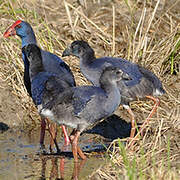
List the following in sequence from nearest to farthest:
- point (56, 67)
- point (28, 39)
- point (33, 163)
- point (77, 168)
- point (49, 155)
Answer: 1. point (77, 168)
2. point (33, 163)
3. point (49, 155)
4. point (56, 67)
5. point (28, 39)

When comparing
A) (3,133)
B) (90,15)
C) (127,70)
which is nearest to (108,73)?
(127,70)

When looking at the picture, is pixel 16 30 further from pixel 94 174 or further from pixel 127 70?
pixel 94 174

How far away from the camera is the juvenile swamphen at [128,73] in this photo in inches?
255

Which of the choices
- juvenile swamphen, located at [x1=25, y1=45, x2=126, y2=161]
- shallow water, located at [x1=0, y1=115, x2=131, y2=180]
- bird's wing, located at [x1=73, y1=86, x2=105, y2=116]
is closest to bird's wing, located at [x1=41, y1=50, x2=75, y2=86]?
juvenile swamphen, located at [x1=25, y1=45, x2=126, y2=161]

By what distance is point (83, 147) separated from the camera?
21.7 feet

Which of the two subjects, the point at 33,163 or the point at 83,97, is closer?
the point at 83,97

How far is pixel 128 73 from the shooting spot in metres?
6.44

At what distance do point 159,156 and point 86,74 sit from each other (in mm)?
1677

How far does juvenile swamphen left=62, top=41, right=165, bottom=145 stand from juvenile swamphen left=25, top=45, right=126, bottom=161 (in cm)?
62

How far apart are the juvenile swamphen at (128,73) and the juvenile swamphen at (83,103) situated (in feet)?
2.04

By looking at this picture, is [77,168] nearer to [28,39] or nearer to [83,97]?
[83,97]

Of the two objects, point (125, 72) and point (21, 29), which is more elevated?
point (21, 29)

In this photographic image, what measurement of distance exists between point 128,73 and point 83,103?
3.42 ft

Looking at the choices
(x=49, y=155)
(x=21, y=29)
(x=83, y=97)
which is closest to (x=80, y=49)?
(x=21, y=29)
